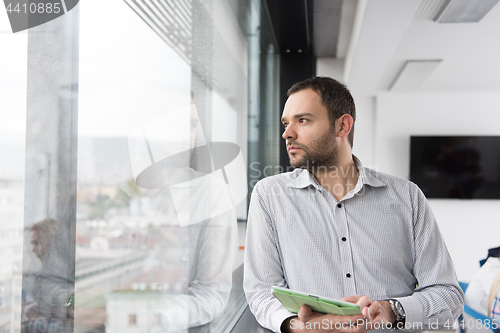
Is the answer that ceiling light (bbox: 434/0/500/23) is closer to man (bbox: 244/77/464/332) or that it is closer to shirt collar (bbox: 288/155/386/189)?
man (bbox: 244/77/464/332)

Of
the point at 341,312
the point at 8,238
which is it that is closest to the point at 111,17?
the point at 8,238

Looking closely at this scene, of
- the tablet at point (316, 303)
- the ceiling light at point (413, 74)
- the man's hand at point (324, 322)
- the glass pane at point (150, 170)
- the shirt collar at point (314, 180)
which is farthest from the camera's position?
the ceiling light at point (413, 74)

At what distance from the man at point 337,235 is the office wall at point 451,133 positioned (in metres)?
4.00

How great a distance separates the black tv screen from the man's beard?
13.8 ft

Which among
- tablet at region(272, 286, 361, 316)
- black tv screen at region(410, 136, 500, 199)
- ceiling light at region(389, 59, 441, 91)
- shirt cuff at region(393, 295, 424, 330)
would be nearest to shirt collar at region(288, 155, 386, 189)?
shirt cuff at region(393, 295, 424, 330)

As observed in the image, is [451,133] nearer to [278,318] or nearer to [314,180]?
[314,180]

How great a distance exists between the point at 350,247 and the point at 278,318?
355 millimetres

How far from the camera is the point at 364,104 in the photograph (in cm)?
553

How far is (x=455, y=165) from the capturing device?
5.32 m

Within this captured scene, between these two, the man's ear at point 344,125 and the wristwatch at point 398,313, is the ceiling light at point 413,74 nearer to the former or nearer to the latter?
the man's ear at point 344,125

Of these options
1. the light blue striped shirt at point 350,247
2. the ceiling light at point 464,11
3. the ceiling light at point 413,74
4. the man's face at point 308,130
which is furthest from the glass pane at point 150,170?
the ceiling light at point 413,74

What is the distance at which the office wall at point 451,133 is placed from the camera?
523 cm

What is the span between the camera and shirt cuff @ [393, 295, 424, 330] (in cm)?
122

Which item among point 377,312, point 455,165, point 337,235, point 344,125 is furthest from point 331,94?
point 455,165
